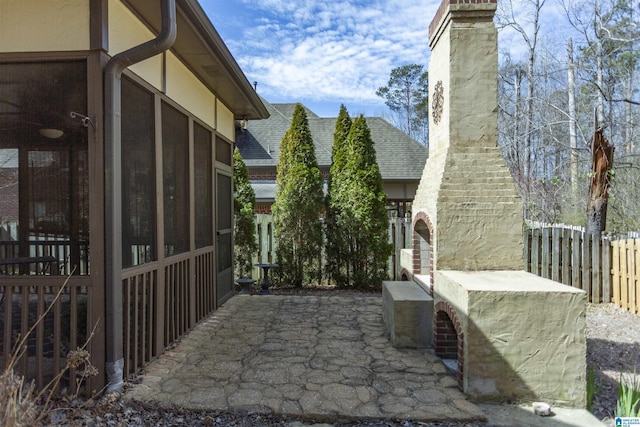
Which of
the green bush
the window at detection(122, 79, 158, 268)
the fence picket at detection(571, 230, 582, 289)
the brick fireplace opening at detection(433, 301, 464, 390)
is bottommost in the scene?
the green bush

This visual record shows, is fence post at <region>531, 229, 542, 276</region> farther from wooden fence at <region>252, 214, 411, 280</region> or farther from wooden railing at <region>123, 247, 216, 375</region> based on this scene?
wooden railing at <region>123, 247, 216, 375</region>

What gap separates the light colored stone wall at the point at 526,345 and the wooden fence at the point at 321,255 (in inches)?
174

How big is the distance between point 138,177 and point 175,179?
858 mm

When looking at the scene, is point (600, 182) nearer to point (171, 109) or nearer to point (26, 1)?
point (171, 109)

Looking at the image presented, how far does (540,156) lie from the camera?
611 inches

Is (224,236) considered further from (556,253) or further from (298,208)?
(556,253)

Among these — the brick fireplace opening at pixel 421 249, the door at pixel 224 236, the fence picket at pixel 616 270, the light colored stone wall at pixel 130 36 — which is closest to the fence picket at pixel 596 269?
the fence picket at pixel 616 270

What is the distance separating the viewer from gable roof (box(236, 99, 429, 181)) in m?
13.0

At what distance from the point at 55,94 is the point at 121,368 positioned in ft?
7.03

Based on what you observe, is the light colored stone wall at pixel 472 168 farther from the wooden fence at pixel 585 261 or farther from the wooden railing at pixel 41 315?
the wooden fence at pixel 585 261

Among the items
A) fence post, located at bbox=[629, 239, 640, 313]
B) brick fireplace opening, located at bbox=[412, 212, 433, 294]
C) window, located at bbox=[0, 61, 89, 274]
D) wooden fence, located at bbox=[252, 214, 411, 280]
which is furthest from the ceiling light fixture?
fence post, located at bbox=[629, 239, 640, 313]

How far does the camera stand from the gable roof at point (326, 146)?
42.6 feet

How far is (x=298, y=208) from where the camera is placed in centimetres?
702

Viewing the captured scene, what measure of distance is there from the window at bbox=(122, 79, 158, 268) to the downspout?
18 cm
